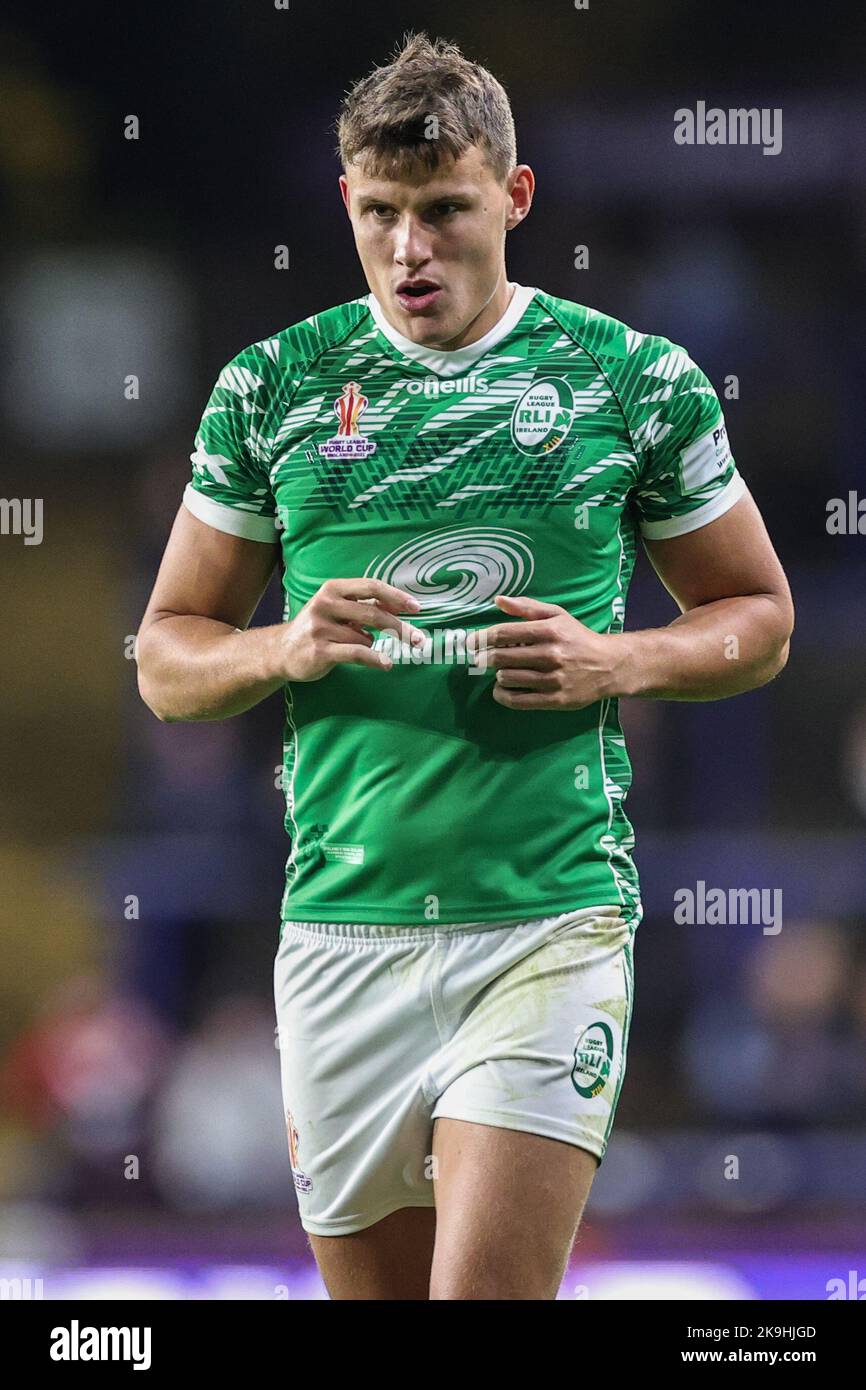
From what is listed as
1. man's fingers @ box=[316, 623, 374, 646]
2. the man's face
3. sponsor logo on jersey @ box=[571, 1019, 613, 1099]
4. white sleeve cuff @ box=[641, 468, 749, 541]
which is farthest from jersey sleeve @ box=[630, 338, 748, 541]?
sponsor logo on jersey @ box=[571, 1019, 613, 1099]

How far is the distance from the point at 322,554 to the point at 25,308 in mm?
2319

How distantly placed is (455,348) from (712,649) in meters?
0.55

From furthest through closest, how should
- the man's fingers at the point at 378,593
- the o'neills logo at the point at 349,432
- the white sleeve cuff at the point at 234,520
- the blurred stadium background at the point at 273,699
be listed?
the blurred stadium background at the point at 273,699 < the white sleeve cuff at the point at 234,520 < the o'neills logo at the point at 349,432 < the man's fingers at the point at 378,593

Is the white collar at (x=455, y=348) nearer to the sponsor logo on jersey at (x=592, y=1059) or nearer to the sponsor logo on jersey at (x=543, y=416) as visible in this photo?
the sponsor logo on jersey at (x=543, y=416)

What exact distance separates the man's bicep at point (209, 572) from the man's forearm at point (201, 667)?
2 cm

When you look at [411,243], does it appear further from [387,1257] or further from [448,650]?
[387,1257]

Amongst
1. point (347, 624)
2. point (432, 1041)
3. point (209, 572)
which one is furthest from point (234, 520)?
point (432, 1041)

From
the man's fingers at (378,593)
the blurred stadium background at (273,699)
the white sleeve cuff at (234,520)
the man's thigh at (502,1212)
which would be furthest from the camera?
the blurred stadium background at (273,699)

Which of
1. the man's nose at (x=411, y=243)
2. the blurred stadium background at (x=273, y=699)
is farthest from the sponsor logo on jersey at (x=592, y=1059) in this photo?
the blurred stadium background at (x=273, y=699)

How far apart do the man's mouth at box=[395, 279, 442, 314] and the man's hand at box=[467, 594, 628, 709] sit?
416mm

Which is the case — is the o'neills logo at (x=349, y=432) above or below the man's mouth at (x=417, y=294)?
below

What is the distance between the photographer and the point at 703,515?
7.59ft

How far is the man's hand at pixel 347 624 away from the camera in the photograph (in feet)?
6.76

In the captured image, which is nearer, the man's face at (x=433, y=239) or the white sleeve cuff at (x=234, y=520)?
the man's face at (x=433, y=239)
